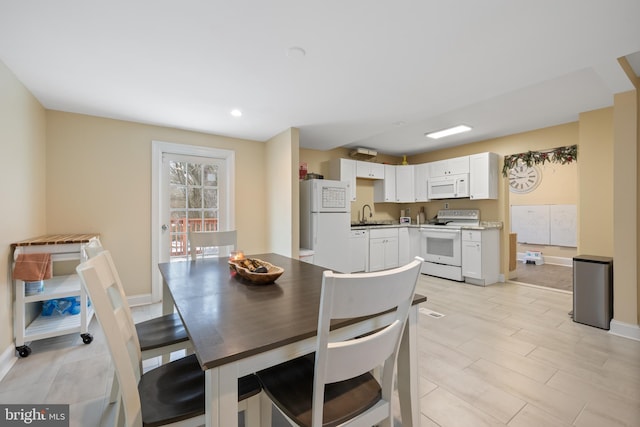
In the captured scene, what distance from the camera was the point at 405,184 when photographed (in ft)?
17.8

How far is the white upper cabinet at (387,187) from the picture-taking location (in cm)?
534

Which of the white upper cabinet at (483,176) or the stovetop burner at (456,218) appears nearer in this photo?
the white upper cabinet at (483,176)

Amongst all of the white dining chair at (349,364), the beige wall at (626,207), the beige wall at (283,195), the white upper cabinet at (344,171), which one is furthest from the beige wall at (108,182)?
the beige wall at (626,207)

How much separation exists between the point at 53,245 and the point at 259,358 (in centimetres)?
256

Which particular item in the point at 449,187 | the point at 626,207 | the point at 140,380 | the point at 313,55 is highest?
the point at 313,55

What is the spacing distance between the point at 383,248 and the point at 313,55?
3743 mm

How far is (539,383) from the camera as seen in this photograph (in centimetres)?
176

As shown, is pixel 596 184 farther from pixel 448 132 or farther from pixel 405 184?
pixel 405 184

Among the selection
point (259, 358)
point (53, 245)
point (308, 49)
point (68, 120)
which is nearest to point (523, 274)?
point (308, 49)

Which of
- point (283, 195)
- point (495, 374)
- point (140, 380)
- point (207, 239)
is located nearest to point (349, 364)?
point (140, 380)

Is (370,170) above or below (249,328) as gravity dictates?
above

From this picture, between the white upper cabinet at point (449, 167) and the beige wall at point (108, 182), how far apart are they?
412 centimetres
